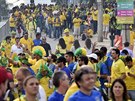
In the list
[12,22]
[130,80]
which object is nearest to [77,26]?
[12,22]

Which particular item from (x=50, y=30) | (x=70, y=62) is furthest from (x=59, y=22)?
(x=70, y=62)

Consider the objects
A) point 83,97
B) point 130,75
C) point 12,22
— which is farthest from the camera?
point 12,22

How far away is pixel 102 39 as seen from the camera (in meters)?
29.3

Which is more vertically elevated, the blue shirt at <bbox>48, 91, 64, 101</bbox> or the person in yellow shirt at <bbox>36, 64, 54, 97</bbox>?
the blue shirt at <bbox>48, 91, 64, 101</bbox>

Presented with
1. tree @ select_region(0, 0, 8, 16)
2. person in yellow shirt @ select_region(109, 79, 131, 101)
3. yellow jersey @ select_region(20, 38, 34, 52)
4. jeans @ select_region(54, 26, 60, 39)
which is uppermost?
person in yellow shirt @ select_region(109, 79, 131, 101)

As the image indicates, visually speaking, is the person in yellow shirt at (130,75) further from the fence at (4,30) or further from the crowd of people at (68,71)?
the fence at (4,30)

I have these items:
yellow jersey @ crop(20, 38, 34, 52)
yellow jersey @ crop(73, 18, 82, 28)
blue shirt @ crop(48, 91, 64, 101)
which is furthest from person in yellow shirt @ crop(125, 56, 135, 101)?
yellow jersey @ crop(73, 18, 82, 28)

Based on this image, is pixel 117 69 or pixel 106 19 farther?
pixel 106 19

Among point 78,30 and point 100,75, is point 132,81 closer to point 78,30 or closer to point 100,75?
point 100,75

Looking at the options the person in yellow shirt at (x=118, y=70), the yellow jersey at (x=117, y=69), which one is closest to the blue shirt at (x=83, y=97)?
the person in yellow shirt at (x=118, y=70)

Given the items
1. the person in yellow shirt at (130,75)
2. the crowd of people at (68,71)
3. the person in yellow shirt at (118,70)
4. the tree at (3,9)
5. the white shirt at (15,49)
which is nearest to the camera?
the crowd of people at (68,71)

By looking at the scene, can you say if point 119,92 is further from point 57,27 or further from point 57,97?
point 57,27

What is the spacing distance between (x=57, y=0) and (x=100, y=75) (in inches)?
1266

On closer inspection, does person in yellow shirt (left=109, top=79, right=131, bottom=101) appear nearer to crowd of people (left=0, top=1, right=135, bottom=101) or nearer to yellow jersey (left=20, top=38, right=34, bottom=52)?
crowd of people (left=0, top=1, right=135, bottom=101)
